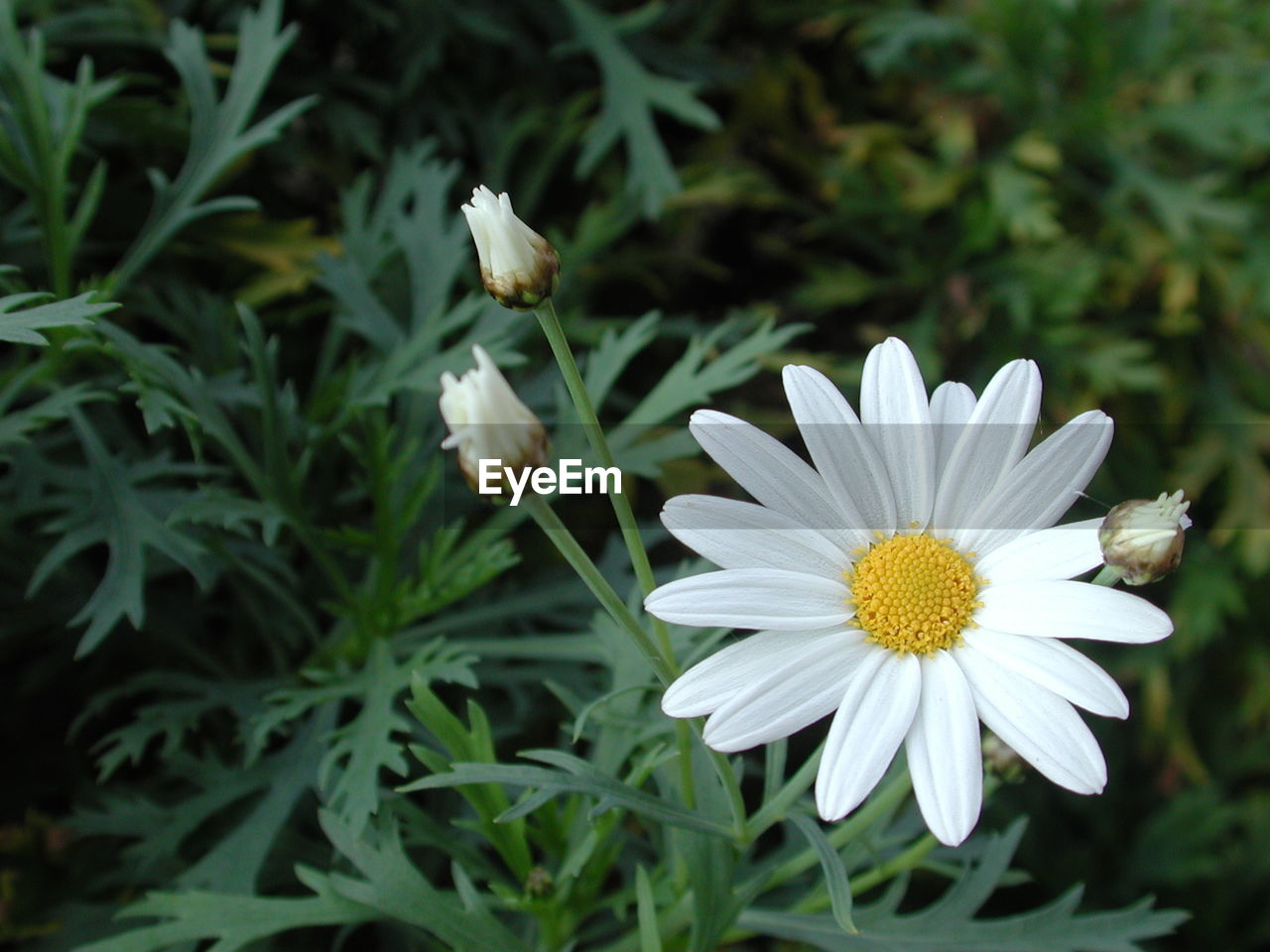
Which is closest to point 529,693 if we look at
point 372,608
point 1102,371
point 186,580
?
point 372,608

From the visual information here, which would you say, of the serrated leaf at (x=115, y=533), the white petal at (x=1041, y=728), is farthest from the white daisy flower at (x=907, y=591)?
the serrated leaf at (x=115, y=533)

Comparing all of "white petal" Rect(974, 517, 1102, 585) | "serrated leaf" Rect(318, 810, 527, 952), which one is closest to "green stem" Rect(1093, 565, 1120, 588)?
"white petal" Rect(974, 517, 1102, 585)

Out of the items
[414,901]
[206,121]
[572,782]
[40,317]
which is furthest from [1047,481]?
[206,121]

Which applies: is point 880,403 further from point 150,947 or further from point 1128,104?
point 1128,104

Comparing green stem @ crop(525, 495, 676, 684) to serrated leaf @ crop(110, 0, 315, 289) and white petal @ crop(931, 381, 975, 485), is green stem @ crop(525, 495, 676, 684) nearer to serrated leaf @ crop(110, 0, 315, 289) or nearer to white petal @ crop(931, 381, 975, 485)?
white petal @ crop(931, 381, 975, 485)

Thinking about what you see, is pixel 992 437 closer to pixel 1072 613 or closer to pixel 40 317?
pixel 1072 613

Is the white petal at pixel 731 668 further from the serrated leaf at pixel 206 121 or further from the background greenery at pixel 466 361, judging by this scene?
the serrated leaf at pixel 206 121
